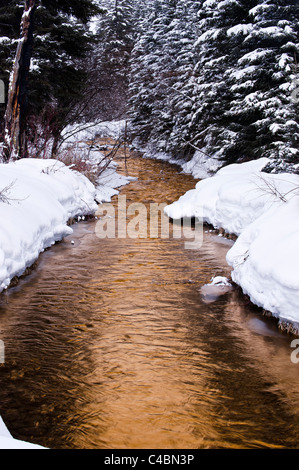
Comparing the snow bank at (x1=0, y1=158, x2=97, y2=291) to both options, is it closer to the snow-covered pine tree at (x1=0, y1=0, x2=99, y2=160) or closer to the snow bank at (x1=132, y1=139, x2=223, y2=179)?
the snow-covered pine tree at (x1=0, y1=0, x2=99, y2=160)

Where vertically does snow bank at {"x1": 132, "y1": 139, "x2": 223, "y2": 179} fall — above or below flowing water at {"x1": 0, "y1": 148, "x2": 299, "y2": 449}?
above

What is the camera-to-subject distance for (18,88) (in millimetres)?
11422

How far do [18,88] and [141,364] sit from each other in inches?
373

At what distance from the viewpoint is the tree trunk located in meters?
11.2

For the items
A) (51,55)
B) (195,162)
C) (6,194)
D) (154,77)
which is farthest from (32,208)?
(154,77)

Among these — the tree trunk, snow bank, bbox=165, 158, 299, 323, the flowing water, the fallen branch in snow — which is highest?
the tree trunk

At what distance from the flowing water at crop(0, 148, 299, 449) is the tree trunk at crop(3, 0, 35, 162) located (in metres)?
5.47

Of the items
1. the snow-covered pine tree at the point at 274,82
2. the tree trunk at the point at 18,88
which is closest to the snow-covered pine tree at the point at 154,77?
the snow-covered pine tree at the point at 274,82

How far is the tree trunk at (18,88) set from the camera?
36.8ft

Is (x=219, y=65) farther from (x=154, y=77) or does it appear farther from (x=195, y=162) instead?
(x=154, y=77)

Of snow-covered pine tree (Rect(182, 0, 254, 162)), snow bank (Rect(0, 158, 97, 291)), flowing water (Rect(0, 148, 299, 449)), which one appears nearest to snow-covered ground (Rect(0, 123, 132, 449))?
snow bank (Rect(0, 158, 97, 291))

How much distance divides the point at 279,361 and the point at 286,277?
94cm

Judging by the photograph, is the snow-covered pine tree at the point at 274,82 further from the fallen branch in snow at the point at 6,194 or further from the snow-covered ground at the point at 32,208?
the fallen branch in snow at the point at 6,194

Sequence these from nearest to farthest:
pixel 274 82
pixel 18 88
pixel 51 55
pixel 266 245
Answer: pixel 266 245 → pixel 18 88 → pixel 51 55 → pixel 274 82
